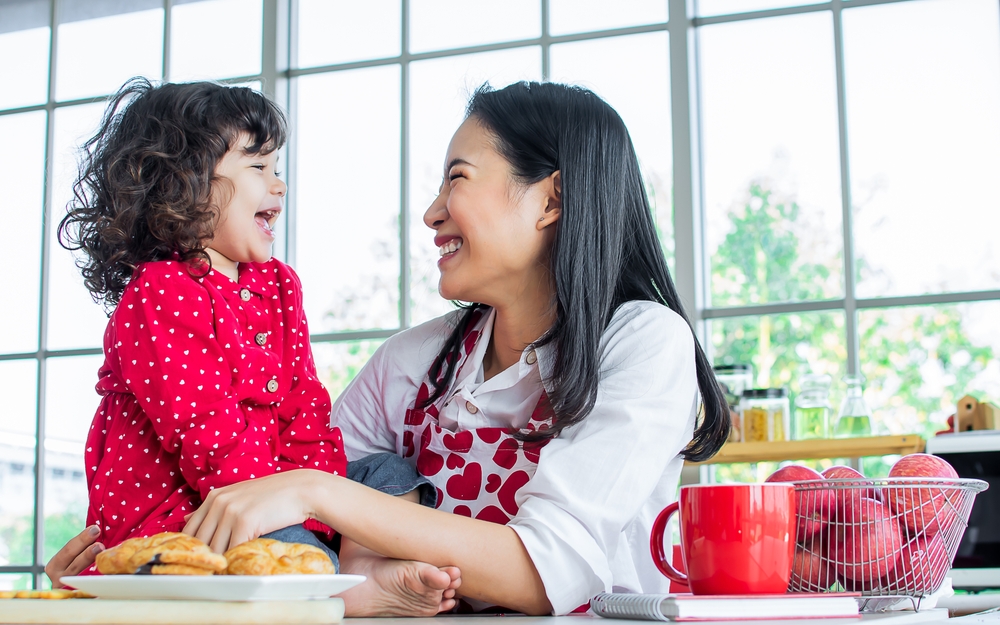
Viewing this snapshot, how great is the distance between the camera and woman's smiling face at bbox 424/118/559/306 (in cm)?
130

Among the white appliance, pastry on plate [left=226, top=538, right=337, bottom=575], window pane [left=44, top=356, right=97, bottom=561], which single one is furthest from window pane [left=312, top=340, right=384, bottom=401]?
pastry on plate [left=226, top=538, right=337, bottom=575]

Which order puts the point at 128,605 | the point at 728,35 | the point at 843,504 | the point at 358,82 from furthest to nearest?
the point at 358,82, the point at 728,35, the point at 843,504, the point at 128,605

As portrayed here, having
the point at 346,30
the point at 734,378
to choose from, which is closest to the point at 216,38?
the point at 346,30

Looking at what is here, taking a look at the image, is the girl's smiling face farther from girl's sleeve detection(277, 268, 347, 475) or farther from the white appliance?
the white appliance

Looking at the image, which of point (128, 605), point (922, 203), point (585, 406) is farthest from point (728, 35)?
point (128, 605)

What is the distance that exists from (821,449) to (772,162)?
1170 mm

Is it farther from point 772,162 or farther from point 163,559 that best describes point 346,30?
point 163,559

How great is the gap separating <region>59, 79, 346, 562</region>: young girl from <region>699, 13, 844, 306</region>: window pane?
226cm

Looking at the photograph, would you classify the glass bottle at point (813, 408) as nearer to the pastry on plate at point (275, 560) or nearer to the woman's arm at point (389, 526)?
the woman's arm at point (389, 526)

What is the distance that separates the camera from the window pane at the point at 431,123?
365 cm

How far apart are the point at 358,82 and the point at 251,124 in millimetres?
2607

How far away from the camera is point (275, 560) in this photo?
26.9 inches

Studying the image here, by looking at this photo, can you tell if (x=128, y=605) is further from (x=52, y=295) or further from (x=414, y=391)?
(x=52, y=295)

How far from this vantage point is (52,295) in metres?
4.11
